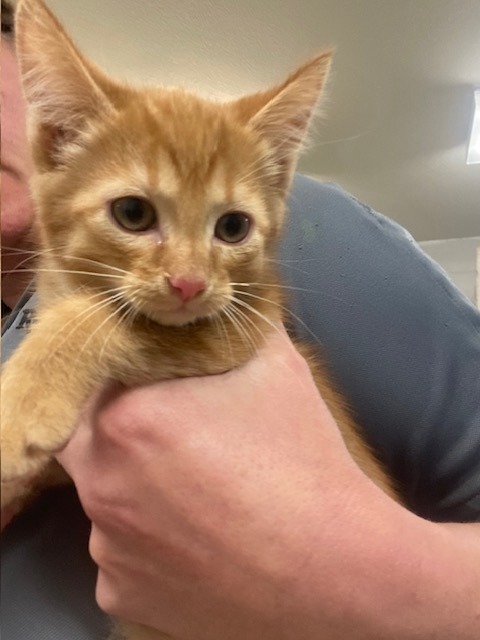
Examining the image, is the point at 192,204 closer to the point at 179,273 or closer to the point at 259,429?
the point at 179,273

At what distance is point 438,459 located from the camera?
75 centimetres

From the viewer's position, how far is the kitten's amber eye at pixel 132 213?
0.57 meters

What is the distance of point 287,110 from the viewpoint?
68 cm

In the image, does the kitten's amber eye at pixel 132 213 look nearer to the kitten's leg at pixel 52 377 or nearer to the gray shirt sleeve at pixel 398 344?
the kitten's leg at pixel 52 377

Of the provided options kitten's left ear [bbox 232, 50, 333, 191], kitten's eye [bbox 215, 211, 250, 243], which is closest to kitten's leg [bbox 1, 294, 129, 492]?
kitten's eye [bbox 215, 211, 250, 243]

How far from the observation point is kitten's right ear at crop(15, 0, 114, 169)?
0.51 meters

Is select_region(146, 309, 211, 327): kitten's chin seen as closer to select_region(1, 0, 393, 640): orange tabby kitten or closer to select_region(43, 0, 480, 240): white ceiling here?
select_region(1, 0, 393, 640): orange tabby kitten

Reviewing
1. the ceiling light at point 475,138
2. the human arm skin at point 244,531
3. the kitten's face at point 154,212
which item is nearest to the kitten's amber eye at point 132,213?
the kitten's face at point 154,212

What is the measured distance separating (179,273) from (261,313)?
135 mm

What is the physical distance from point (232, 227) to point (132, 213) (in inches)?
4.4

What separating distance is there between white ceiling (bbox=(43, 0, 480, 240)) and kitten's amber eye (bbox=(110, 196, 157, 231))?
0.18 m

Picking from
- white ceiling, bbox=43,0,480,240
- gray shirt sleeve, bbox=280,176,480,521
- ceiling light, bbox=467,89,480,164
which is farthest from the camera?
ceiling light, bbox=467,89,480,164

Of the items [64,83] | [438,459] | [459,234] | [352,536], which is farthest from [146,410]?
[459,234]

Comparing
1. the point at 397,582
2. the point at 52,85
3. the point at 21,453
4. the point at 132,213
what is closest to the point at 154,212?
the point at 132,213
